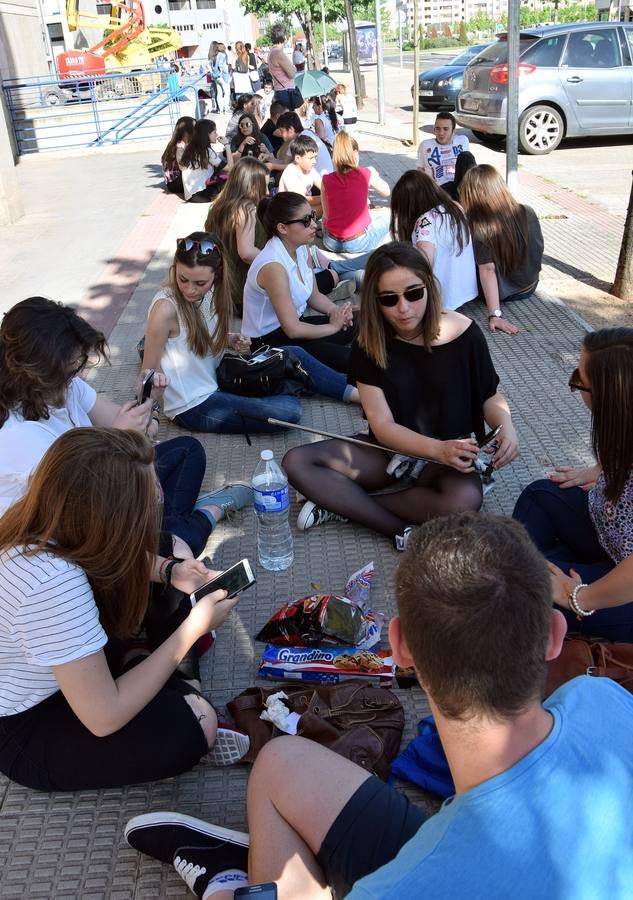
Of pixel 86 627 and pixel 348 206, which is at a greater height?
pixel 86 627

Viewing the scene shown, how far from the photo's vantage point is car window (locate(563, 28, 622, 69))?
42.1 feet

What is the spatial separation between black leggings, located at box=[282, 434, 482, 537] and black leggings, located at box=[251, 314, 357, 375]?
159 cm

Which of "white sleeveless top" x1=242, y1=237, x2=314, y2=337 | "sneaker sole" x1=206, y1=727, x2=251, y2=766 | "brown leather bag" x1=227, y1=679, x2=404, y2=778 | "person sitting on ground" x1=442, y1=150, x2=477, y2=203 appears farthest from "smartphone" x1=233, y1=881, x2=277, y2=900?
"person sitting on ground" x1=442, y1=150, x2=477, y2=203

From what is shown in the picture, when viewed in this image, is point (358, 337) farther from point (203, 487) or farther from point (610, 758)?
point (610, 758)

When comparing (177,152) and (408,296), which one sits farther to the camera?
(177,152)

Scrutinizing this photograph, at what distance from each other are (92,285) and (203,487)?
14.3ft

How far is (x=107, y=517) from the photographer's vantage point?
2109 mm

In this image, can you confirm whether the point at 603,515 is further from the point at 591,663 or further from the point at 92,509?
the point at 92,509

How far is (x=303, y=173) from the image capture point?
8.48 m

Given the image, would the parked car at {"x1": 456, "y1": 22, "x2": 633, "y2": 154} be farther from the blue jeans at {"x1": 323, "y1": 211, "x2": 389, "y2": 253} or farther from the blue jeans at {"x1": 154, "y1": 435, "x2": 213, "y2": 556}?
the blue jeans at {"x1": 154, "y1": 435, "x2": 213, "y2": 556}

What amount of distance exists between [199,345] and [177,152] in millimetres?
7883

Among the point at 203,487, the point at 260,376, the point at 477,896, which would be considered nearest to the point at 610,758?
Answer: the point at 477,896

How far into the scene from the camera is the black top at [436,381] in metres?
3.60

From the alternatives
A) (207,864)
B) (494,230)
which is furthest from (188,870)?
(494,230)
